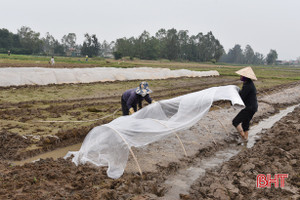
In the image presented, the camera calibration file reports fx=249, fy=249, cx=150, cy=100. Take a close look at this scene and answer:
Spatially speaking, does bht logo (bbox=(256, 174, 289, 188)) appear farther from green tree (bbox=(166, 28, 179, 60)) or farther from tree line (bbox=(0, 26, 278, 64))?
green tree (bbox=(166, 28, 179, 60))

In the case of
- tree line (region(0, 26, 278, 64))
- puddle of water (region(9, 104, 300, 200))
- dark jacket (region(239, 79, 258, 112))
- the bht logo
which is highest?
tree line (region(0, 26, 278, 64))

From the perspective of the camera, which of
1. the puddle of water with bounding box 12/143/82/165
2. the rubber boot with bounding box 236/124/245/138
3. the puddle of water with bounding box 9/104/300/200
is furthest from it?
the rubber boot with bounding box 236/124/245/138

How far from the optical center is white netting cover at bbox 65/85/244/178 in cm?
407

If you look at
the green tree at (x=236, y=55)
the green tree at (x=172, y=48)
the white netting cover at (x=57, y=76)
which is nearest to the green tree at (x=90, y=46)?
the green tree at (x=172, y=48)

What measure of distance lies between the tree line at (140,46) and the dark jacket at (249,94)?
45.1 m

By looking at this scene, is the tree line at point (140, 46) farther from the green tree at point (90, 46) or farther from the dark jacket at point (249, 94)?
the dark jacket at point (249, 94)

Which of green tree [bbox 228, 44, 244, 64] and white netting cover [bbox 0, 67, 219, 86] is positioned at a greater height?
green tree [bbox 228, 44, 244, 64]

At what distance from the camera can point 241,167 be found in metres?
4.38

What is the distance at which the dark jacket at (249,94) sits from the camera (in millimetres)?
5367

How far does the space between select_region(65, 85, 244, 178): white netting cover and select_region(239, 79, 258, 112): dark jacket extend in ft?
1.55

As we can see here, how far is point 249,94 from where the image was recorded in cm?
549

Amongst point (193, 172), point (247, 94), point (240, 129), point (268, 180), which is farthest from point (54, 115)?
point (268, 180)

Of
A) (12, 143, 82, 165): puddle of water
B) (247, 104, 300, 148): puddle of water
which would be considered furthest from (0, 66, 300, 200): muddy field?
(247, 104, 300, 148): puddle of water

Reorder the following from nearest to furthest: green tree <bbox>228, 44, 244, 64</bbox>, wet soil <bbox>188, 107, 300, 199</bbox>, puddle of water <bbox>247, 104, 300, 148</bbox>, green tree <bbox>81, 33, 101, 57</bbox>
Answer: wet soil <bbox>188, 107, 300, 199</bbox>, puddle of water <bbox>247, 104, 300, 148</bbox>, green tree <bbox>81, 33, 101, 57</bbox>, green tree <bbox>228, 44, 244, 64</bbox>
